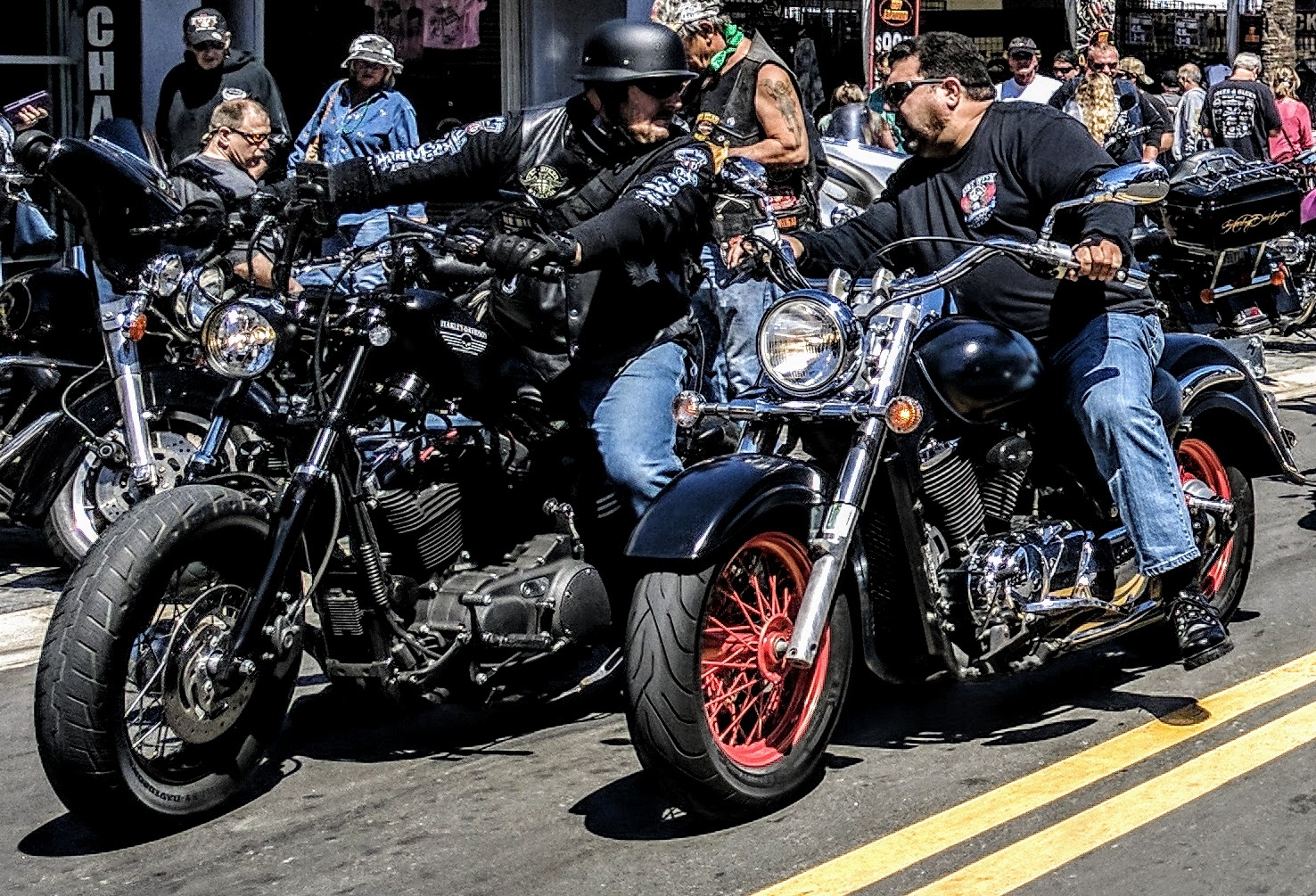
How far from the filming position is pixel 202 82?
10797 millimetres

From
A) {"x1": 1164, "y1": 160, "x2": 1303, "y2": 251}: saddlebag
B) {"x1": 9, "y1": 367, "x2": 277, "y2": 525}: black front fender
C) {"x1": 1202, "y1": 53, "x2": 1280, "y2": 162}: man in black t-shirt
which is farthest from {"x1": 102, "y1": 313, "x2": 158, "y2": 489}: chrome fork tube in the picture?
{"x1": 1202, "y1": 53, "x2": 1280, "y2": 162}: man in black t-shirt

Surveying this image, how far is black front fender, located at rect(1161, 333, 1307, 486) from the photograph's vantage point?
5.82 meters

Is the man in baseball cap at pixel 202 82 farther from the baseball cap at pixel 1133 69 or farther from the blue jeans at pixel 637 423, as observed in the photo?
the baseball cap at pixel 1133 69

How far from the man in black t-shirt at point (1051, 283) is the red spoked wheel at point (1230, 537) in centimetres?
48

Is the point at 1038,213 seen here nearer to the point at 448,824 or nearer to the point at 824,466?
the point at 824,466

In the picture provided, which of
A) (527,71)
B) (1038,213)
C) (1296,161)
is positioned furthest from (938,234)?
(527,71)

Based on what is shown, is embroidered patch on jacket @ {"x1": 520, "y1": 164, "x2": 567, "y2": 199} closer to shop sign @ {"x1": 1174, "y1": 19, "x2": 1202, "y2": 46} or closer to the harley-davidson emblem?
the harley-davidson emblem

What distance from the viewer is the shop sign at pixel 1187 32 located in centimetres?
2070

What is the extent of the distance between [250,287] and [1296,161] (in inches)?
288

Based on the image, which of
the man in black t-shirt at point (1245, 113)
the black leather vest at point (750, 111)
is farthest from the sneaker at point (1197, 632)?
the man in black t-shirt at point (1245, 113)

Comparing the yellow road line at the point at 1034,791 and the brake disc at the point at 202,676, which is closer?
the yellow road line at the point at 1034,791

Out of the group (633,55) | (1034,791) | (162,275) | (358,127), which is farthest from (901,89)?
(358,127)

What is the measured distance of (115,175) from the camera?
6785 mm

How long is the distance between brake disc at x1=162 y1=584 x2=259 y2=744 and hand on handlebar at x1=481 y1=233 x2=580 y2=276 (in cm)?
101
